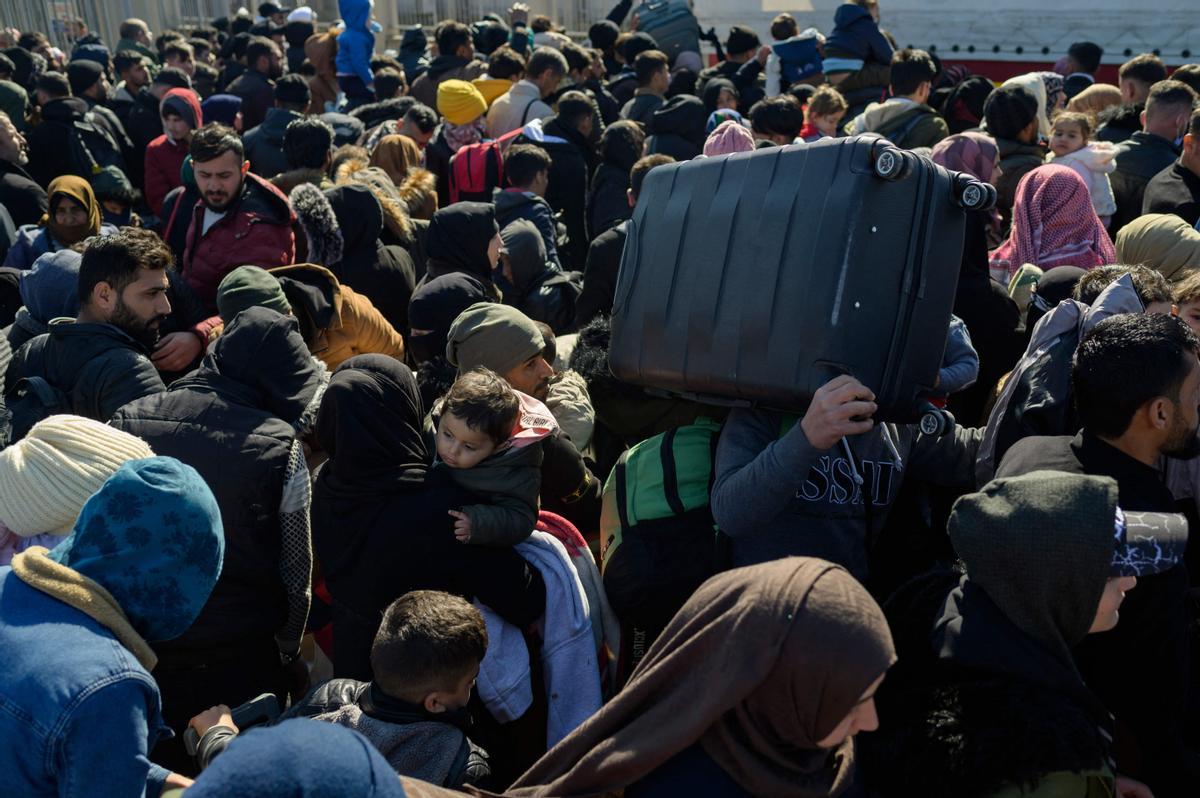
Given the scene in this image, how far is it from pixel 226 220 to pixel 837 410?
3.24m

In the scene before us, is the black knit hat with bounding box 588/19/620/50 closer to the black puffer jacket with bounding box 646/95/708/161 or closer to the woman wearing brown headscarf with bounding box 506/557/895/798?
the black puffer jacket with bounding box 646/95/708/161

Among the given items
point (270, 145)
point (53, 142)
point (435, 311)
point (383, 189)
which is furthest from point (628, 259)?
point (53, 142)

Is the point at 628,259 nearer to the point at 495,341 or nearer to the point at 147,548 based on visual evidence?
the point at 495,341

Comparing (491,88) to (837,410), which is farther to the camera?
(491,88)

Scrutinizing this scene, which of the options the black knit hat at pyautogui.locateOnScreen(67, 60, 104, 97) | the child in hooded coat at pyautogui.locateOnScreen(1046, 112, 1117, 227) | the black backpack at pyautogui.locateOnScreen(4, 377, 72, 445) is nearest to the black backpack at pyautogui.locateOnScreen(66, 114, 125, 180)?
→ the black knit hat at pyautogui.locateOnScreen(67, 60, 104, 97)

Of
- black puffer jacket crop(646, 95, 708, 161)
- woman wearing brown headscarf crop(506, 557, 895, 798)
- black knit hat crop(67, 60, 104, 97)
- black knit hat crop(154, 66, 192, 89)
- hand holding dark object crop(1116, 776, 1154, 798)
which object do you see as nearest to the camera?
woman wearing brown headscarf crop(506, 557, 895, 798)

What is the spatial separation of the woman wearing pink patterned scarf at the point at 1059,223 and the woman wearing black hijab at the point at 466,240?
2.28m

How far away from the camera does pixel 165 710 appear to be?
2.94 metres

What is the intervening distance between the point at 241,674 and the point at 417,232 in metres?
3.19

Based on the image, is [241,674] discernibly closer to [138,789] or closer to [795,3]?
[138,789]

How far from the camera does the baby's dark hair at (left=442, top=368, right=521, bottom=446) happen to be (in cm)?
281

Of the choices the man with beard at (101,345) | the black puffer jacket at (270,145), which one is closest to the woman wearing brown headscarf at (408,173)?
the black puffer jacket at (270,145)

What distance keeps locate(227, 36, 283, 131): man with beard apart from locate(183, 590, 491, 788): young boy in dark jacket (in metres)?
7.83

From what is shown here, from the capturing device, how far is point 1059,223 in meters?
4.37
